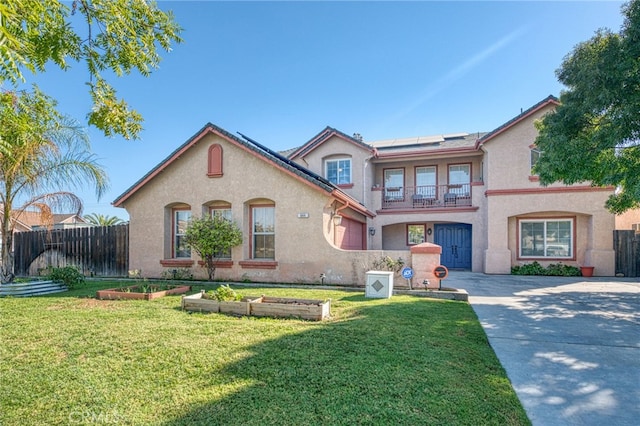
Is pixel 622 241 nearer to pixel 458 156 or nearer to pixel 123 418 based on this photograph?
pixel 458 156

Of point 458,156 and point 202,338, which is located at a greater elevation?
point 458,156

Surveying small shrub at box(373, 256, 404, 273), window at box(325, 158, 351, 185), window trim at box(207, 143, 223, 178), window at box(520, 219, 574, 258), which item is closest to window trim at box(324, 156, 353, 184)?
window at box(325, 158, 351, 185)

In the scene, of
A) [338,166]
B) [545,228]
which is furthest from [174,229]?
[545,228]

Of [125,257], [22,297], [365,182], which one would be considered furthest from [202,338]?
[365,182]

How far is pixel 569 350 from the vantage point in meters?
5.23

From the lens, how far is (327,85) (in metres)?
15.7

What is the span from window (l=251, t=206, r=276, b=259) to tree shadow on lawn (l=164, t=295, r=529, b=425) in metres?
7.10

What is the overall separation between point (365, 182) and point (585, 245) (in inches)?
435

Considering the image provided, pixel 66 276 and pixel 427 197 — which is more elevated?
pixel 427 197

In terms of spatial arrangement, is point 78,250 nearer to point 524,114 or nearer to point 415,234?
point 415,234

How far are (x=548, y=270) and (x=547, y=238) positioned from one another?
1706 millimetres

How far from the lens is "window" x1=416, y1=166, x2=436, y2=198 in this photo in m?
19.2

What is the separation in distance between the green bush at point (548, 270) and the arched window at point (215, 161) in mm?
14505

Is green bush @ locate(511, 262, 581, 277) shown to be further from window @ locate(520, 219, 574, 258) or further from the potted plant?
window @ locate(520, 219, 574, 258)
